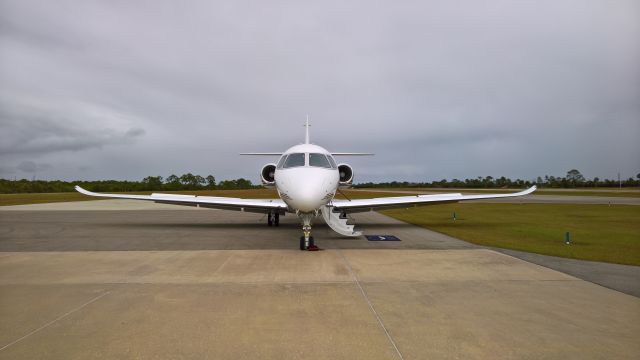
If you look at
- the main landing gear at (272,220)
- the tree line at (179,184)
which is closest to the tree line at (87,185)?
the tree line at (179,184)

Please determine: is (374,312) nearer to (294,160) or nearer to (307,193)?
(307,193)

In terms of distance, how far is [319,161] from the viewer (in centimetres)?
1012

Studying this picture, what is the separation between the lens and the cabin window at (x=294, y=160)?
9.98 meters

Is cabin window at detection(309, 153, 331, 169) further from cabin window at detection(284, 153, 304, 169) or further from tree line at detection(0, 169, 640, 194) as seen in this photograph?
tree line at detection(0, 169, 640, 194)

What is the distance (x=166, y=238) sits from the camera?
11797mm

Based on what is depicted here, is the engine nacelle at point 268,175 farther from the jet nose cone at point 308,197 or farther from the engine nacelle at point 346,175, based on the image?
the jet nose cone at point 308,197

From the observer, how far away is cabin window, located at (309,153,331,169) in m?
9.97

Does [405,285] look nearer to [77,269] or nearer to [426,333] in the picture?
[426,333]

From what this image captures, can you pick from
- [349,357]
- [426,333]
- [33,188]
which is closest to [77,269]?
[349,357]

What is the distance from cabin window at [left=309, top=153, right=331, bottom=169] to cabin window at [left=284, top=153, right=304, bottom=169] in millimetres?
263

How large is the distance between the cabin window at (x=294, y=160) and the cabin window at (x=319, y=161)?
0.26 metres

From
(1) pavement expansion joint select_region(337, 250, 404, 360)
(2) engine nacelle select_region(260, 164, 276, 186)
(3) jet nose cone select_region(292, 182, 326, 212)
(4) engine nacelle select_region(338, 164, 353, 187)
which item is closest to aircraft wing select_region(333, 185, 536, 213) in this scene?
(4) engine nacelle select_region(338, 164, 353, 187)

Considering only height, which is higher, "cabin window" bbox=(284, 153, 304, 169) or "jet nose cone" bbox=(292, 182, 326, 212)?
"cabin window" bbox=(284, 153, 304, 169)

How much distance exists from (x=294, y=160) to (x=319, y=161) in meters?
0.73
